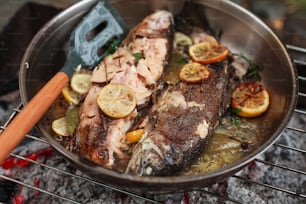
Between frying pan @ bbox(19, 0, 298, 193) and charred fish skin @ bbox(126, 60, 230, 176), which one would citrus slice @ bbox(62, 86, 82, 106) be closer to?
frying pan @ bbox(19, 0, 298, 193)

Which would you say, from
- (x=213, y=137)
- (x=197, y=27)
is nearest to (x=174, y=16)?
(x=197, y=27)

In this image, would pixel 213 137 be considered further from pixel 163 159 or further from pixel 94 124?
pixel 94 124

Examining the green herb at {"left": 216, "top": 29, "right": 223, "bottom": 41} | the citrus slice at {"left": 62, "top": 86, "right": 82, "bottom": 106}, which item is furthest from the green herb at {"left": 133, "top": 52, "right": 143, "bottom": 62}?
the green herb at {"left": 216, "top": 29, "right": 223, "bottom": 41}

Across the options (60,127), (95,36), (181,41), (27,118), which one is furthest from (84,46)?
(27,118)

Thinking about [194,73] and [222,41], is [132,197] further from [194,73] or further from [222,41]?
[222,41]

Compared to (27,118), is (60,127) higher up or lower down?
lower down
